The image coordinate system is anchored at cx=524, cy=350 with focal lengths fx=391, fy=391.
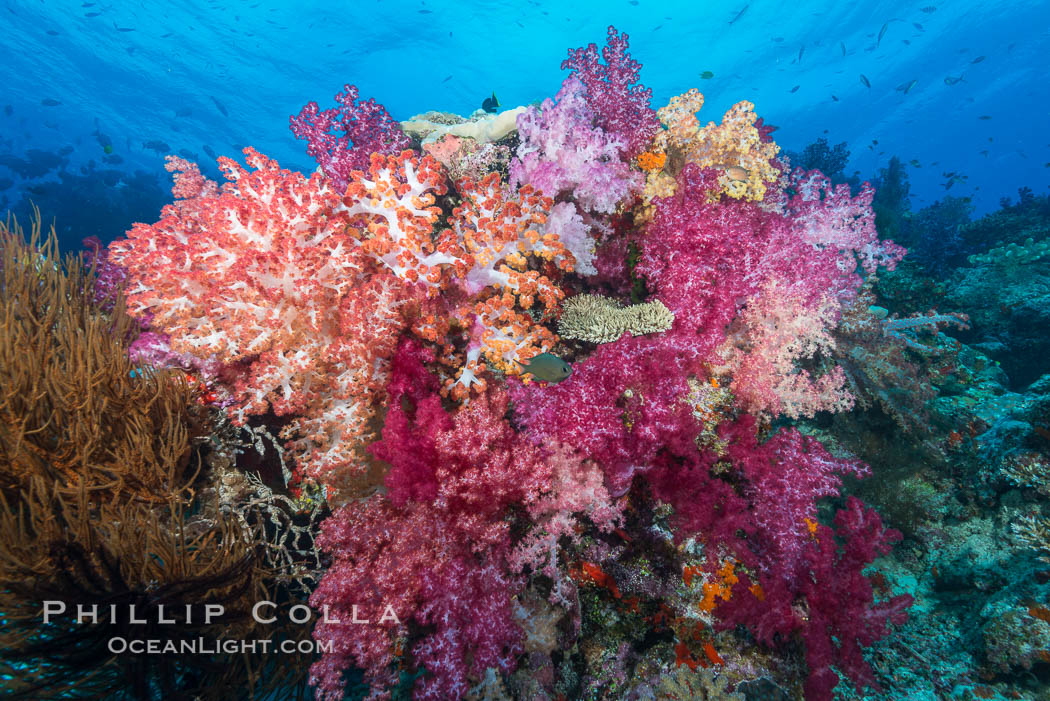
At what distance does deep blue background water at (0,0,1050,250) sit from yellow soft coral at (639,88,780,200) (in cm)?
3900

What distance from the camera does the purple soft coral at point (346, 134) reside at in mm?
4797

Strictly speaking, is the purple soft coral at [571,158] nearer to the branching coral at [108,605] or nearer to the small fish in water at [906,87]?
the branching coral at [108,605]

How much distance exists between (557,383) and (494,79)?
66864mm

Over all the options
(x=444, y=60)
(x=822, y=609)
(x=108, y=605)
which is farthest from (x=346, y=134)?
(x=444, y=60)

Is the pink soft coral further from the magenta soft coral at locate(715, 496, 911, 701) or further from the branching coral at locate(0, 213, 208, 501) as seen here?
the magenta soft coral at locate(715, 496, 911, 701)

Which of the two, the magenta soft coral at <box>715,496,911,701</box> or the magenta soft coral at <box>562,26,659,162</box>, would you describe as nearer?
the magenta soft coral at <box>715,496,911,701</box>

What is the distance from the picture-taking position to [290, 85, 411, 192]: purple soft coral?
4.80 m

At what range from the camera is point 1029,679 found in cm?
324

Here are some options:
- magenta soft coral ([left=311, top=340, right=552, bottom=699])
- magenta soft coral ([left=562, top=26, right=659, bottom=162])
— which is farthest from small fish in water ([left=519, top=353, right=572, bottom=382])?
magenta soft coral ([left=562, top=26, right=659, bottom=162])

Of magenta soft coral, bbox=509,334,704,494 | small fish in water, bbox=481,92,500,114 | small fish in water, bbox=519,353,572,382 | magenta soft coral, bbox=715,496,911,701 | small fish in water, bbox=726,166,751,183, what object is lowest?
magenta soft coral, bbox=715,496,911,701

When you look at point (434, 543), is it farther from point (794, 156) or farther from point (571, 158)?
point (794, 156)

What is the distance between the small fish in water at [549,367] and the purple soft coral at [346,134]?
3.39 m

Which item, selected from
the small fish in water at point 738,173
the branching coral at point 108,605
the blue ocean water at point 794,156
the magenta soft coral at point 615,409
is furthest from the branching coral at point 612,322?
Answer: the branching coral at point 108,605

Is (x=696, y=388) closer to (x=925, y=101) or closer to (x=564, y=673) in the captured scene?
(x=564, y=673)
